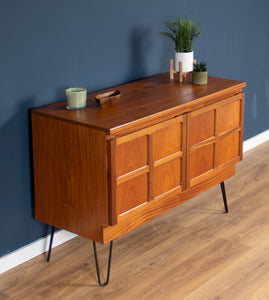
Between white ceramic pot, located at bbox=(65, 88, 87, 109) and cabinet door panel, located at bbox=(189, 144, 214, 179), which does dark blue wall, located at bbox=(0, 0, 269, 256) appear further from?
cabinet door panel, located at bbox=(189, 144, 214, 179)

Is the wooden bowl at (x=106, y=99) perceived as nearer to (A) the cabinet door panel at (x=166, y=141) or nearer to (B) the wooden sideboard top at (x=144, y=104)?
(B) the wooden sideboard top at (x=144, y=104)

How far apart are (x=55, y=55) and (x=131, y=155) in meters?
0.64

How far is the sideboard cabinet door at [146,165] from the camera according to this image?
93.2 inches

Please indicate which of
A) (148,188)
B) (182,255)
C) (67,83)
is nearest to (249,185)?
(182,255)

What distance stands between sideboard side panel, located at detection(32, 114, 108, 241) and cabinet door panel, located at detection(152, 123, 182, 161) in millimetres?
314

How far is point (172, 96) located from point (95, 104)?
0.39 m

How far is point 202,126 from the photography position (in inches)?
109

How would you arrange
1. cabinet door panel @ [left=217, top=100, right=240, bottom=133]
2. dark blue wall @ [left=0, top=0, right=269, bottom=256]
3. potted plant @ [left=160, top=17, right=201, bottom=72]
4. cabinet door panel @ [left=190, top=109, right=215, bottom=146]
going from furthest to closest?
potted plant @ [left=160, top=17, right=201, bottom=72], cabinet door panel @ [left=217, top=100, right=240, bottom=133], cabinet door panel @ [left=190, top=109, right=215, bottom=146], dark blue wall @ [left=0, top=0, right=269, bottom=256]

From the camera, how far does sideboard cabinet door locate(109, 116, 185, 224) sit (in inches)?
93.2

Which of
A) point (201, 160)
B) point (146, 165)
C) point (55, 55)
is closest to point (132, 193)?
point (146, 165)

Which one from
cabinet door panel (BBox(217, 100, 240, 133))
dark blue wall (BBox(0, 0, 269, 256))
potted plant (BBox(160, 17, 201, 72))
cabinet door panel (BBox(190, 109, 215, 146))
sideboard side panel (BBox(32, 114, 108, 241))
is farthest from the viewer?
potted plant (BBox(160, 17, 201, 72))

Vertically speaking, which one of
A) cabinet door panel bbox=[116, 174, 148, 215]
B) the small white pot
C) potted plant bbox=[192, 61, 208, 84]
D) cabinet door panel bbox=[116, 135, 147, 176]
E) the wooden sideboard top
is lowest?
cabinet door panel bbox=[116, 174, 148, 215]

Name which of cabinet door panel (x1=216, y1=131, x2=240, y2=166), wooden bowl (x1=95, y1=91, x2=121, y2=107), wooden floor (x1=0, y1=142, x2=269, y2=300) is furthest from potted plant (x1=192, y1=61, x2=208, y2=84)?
wooden floor (x1=0, y1=142, x2=269, y2=300)

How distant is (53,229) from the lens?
2.76m
